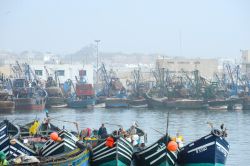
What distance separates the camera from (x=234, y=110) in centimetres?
9850

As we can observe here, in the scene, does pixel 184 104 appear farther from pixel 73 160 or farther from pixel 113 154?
pixel 73 160

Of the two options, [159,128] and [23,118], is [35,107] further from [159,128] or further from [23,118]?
[159,128]

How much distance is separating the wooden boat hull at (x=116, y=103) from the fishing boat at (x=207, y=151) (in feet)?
238

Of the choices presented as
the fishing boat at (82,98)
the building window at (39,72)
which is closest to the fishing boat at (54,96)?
the fishing boat at (82,98)

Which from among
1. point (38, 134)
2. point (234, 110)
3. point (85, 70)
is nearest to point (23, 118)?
point (234, 110)

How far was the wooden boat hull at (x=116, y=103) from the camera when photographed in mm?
107812

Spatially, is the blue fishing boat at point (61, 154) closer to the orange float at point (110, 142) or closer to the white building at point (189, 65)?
the orange float at point (110, 142)

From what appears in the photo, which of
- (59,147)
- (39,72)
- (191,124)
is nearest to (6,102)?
(191,124)

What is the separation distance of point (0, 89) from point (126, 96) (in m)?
18.8

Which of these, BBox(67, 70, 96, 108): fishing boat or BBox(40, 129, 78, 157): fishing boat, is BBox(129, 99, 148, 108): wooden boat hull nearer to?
BBox(67, 70, 96, 108): fishing boat

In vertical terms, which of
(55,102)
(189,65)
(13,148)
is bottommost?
(55,102)

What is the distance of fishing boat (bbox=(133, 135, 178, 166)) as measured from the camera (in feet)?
112

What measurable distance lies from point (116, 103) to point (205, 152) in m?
73.9

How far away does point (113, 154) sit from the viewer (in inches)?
1348
